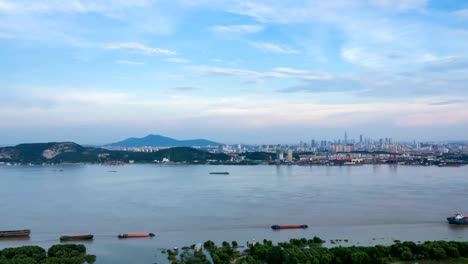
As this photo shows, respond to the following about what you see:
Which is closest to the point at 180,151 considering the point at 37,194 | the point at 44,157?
the point at 44,157

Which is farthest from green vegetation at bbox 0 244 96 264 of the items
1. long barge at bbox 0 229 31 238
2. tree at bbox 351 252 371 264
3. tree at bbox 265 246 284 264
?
tree at bbox 351 252 371 264

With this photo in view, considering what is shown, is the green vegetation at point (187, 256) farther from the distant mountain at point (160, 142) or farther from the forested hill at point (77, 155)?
the distant mountain at point (160, 142)

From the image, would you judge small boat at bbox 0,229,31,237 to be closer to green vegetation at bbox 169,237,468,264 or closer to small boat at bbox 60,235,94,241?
small boat at bbox 60,235,94,241

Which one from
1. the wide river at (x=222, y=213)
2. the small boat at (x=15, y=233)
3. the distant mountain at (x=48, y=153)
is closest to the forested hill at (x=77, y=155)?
the distant mountain at (x=48, y=153)

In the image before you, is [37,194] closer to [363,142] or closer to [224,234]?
[224,234]

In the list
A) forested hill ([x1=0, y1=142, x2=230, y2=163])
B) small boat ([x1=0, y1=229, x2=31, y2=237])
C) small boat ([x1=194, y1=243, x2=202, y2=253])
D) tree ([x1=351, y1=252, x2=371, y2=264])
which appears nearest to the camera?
tree ([x1=351, y1=252, x2=371, y2=264])

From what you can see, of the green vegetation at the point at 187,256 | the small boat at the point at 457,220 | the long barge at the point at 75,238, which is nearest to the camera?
the green vegetation at the point at 187,256
